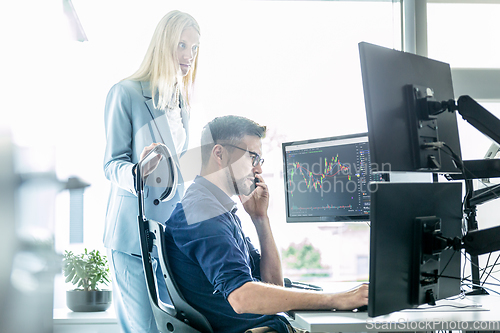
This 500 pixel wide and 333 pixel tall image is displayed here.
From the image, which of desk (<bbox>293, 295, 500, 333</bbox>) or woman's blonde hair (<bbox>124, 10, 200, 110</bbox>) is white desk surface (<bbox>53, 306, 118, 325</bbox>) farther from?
desk (<bbox>293, 295, 500, 333</bbox>)

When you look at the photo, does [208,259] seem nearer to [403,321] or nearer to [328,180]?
[403,321]

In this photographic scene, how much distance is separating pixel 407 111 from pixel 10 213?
166cm

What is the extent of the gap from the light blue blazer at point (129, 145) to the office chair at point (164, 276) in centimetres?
38

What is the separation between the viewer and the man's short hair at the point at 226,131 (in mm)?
1413

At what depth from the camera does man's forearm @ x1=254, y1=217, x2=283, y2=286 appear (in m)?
1.45

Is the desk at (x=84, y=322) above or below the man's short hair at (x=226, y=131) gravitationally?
below

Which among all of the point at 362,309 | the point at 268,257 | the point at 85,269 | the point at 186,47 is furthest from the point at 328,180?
the point at 85,269

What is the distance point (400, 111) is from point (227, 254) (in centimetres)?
58

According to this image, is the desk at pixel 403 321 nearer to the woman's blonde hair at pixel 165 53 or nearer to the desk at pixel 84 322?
the woman's blonde hair at pixel 165 53

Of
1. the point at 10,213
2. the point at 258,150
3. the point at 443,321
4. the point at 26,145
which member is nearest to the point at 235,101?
the point at 258,150

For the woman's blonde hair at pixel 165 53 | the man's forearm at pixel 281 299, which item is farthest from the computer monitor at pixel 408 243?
the woman's blonde hair at pixel 165 53

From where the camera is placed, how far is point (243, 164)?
4.67ft

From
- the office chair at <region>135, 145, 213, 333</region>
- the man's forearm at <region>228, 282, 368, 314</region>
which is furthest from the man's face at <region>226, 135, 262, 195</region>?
the man's forearm at <region>228, 282, 368, 314</region>

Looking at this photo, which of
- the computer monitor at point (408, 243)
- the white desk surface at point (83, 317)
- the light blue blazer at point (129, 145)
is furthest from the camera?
the white desk surface at point (83, 317)
